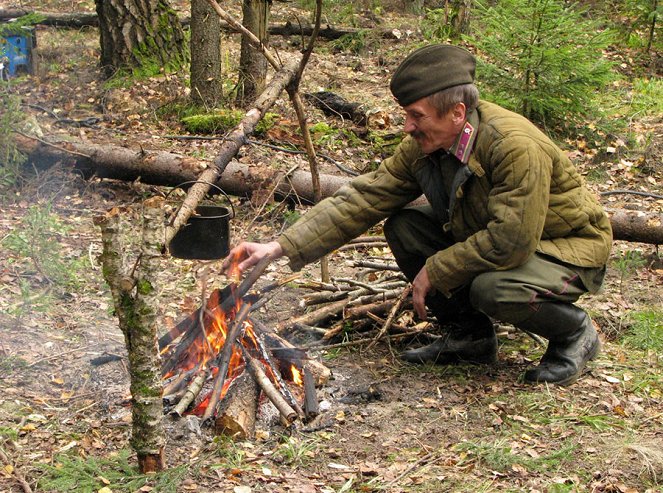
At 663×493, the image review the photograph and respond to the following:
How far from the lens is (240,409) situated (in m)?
3.88

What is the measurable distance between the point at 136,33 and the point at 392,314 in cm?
678

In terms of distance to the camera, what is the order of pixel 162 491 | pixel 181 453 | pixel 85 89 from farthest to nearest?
pixel 85 89
pixel 181 453
pixel 162 491

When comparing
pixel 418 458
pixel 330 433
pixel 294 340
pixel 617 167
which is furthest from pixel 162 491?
pixel 617 167

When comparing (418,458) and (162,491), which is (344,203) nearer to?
Answer: (418,458)

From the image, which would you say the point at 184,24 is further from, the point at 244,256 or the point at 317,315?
the point at 244,256

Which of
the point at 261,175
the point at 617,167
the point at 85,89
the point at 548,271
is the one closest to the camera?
the point at 548,271

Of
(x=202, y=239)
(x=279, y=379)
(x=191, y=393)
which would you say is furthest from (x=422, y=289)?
(x=202, y=239)

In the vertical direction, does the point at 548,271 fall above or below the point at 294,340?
above

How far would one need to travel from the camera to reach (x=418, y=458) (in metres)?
3.72

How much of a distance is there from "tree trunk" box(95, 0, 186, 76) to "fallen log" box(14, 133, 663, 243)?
2850 millimetres

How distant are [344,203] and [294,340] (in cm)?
101

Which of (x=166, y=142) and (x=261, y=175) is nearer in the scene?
(x=261, y=175)

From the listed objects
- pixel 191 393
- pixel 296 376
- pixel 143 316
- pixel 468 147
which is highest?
pixel 468 147

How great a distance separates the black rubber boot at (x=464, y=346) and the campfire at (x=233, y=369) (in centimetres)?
70
